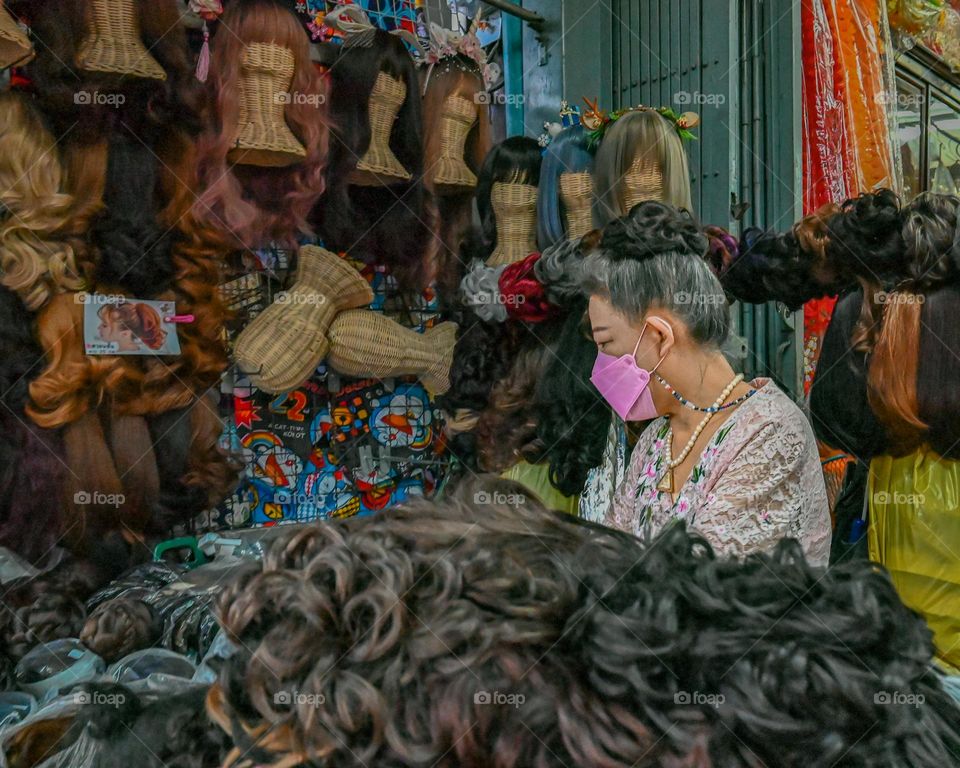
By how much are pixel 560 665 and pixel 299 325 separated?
188 centimetres

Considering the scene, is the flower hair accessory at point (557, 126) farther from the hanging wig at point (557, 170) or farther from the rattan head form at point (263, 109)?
the rattan head form at point (263, 109)

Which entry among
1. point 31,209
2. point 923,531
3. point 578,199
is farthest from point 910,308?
point 31,209

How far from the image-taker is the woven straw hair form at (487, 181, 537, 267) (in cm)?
251

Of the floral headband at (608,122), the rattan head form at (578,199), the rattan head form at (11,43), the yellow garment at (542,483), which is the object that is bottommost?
the yellow garment at (542,483)

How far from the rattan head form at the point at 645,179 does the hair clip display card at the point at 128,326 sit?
127 centimetres

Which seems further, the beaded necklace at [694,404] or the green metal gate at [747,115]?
the green metal gate at [747,115]

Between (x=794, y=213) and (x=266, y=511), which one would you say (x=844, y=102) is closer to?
(x=794, y=213)

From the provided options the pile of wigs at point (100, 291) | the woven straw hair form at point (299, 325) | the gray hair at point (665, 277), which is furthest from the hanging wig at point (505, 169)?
the gray hair at point (665, 277)

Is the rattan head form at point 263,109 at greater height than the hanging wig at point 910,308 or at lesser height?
greater

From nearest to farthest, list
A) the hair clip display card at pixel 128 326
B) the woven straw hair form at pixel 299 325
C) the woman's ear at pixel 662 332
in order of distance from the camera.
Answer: the woman's ear at pixel 662 332 < the hair clip display card at pixel 128 326 < the woven straw hair form at pixel 299 325

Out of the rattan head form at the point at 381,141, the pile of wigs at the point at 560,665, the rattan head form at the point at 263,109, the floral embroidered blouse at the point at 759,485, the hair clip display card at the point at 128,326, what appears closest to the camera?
the pile of wigs at the point at 560,665

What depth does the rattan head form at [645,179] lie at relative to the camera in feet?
7.41

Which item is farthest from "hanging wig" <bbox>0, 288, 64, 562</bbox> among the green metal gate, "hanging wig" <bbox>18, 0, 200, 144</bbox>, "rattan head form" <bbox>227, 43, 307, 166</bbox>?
the green metal gate

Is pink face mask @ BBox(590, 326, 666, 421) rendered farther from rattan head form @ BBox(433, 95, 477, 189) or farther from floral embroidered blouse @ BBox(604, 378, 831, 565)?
rattan head form @ BBox(433, 95, 477, 189)
